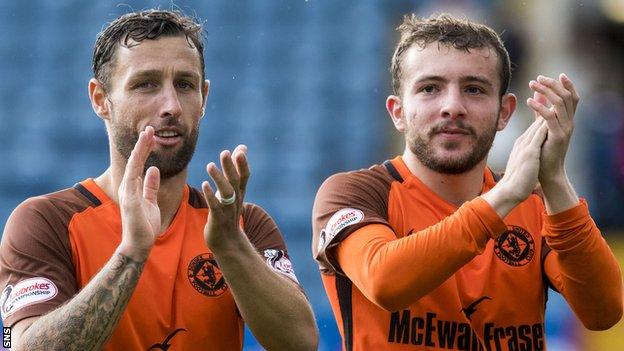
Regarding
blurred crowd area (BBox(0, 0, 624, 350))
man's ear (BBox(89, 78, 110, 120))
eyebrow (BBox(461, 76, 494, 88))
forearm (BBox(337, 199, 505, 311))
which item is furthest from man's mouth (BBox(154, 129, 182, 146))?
blurred crowd area (BBox(0, 0, 624, 350))

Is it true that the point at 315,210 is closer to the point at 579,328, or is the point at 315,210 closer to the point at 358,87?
the point at 579,328

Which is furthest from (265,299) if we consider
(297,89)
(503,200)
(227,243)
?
(297,89)

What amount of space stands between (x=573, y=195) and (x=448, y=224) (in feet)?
1.76

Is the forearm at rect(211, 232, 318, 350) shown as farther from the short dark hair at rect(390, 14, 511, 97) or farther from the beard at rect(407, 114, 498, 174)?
the short dark hair at rect(390, 14, 511, 97)

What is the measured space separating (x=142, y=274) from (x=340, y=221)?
792 millimetres

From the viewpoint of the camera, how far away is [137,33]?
5.17m

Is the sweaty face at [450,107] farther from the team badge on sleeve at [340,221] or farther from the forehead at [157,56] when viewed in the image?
the forehead at [157,56]

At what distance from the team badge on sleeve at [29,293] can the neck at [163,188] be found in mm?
543

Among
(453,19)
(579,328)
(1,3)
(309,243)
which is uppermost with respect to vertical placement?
(1,3)

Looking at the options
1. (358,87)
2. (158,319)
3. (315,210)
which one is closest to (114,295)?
(158,319)

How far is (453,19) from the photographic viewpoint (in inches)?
211

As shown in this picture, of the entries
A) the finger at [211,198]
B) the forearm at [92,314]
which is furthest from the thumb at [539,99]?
the forearm at [92,314]

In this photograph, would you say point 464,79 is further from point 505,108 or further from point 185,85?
point 185,85

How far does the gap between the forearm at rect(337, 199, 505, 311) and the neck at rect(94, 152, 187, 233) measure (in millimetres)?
876
